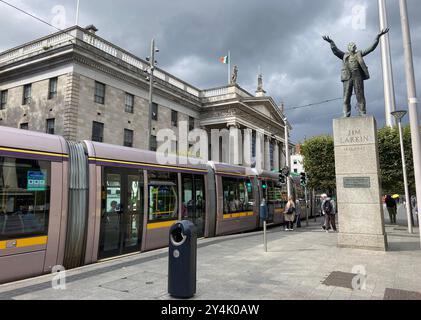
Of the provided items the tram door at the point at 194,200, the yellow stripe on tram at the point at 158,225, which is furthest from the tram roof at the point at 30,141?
the tram door at the point at 194,200

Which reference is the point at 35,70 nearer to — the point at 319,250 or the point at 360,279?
the point at 319,250

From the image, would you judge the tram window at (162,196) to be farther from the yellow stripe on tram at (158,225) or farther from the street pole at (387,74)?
the street pole at (387,74)

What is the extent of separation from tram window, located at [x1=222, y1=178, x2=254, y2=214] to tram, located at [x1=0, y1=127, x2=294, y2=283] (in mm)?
1965

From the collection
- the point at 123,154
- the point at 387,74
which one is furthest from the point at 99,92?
the point at 387,74

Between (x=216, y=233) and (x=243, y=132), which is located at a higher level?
(x=243, y=132)

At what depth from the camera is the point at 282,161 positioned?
6575cm

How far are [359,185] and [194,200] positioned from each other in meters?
5.76

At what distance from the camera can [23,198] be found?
6887 mm

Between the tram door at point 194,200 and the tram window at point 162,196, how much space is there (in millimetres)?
567

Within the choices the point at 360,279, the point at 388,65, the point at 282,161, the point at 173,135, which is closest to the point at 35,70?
the point at 173,135

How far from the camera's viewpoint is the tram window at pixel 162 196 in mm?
10227

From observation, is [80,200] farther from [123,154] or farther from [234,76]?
[234,76]
